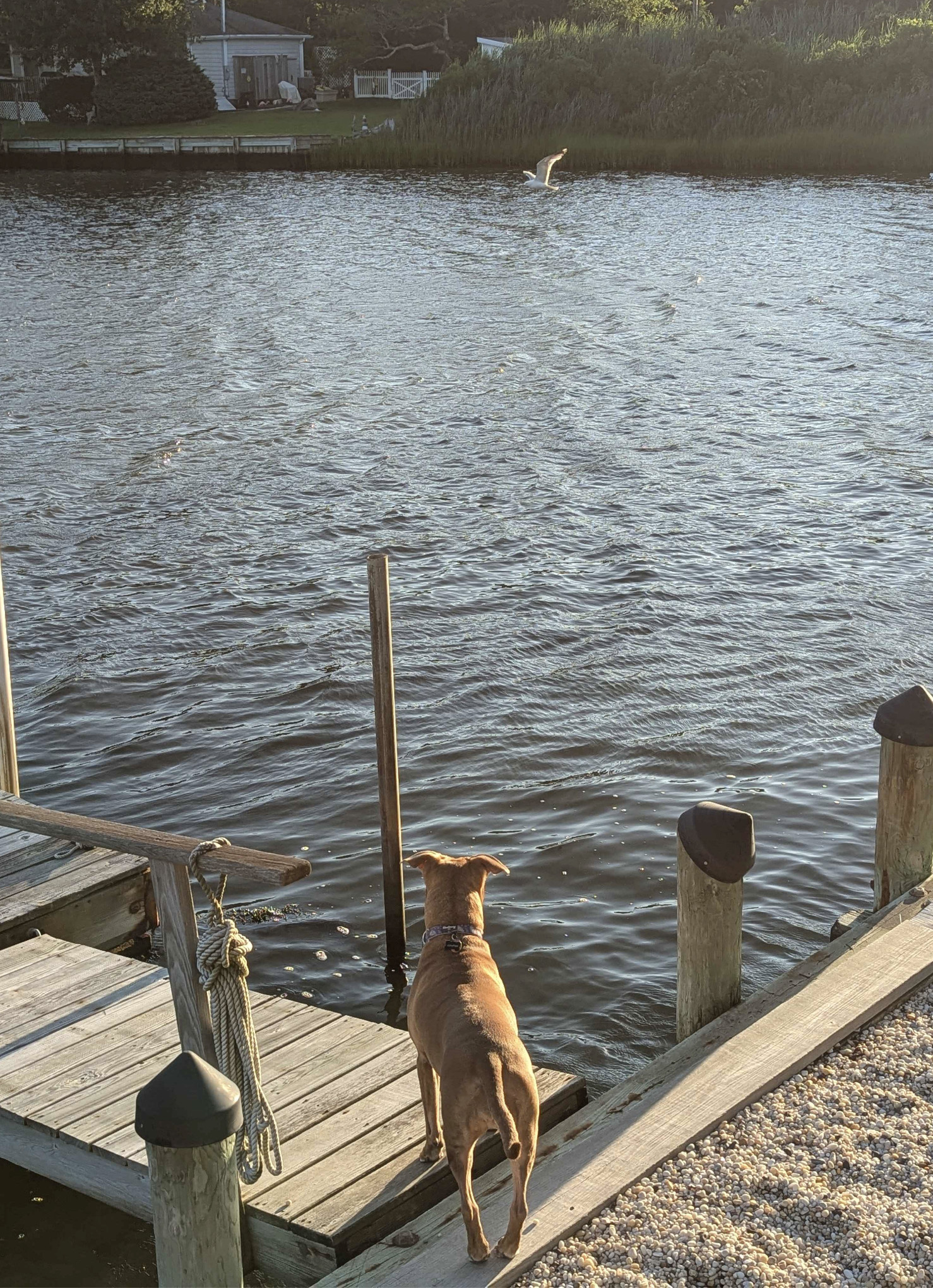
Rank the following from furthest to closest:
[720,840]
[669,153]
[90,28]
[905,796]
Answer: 1. [90,28]
2. [669,153]
3. [905,796]
4. [720,840]

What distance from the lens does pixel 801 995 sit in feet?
19.8

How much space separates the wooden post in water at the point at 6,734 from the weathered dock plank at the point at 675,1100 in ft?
15.1

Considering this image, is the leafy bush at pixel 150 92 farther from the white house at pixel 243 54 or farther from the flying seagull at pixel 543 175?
the flying seagull at pixel 543 175

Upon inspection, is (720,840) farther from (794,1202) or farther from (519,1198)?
(519,1198)

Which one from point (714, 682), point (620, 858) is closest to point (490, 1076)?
point (620, 858)

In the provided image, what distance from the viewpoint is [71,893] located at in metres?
7.62

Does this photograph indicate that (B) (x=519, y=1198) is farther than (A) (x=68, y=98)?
No

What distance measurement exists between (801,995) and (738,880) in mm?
563

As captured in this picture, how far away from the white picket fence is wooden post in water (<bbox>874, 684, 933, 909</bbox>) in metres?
77.2

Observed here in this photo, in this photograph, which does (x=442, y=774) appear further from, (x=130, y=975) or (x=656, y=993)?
(x=130, y=975)

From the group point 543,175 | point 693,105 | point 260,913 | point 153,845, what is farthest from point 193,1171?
point 693,105

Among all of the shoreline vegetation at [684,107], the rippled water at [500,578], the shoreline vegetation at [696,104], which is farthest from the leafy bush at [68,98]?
the rippled water at [500,578]

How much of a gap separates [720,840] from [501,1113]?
201cm

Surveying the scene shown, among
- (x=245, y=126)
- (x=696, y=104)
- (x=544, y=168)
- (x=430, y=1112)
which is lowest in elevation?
(x=430, y=1112)
